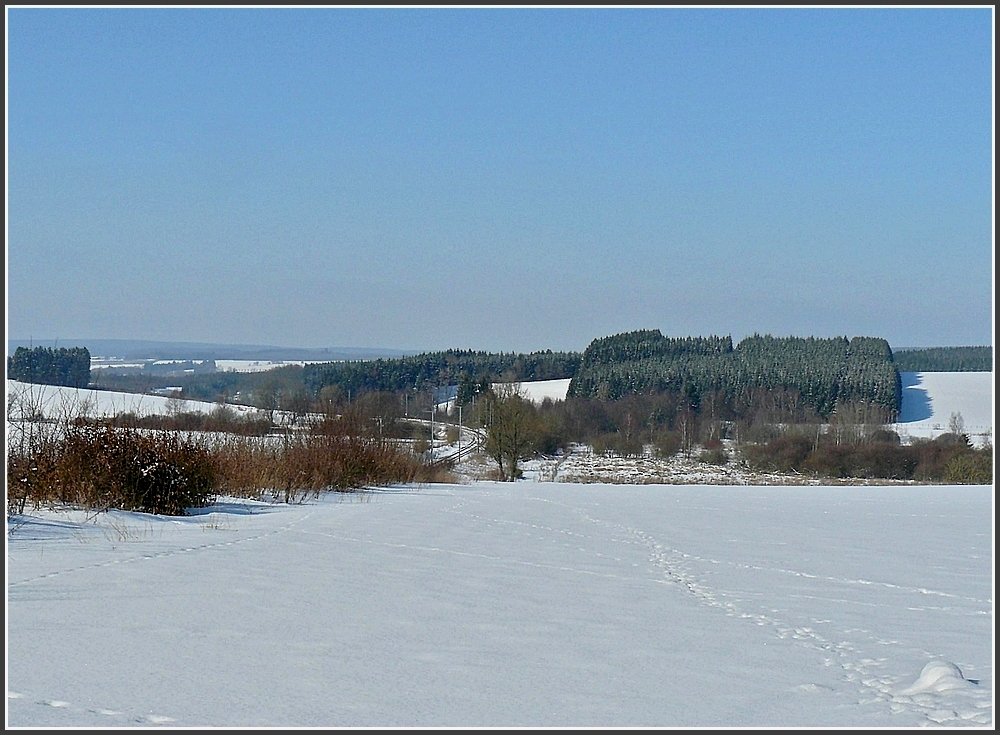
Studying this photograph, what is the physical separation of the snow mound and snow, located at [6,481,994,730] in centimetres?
1

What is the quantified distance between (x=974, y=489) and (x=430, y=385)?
36.2 meters

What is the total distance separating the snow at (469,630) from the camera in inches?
144

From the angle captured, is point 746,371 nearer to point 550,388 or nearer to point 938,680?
point 550,388

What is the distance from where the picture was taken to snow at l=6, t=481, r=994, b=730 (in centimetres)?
367

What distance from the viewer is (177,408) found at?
59.8 feet

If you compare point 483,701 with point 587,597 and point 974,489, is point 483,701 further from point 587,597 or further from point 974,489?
point 974,489

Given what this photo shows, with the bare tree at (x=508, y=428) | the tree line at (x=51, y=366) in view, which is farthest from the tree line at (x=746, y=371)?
the tree line at (x=51, y=366)

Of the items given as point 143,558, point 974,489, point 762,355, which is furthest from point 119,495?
point 762,355

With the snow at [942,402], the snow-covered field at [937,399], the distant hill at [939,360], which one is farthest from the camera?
the distant hill at [939,360]

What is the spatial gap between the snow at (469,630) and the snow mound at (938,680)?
0.04 feet

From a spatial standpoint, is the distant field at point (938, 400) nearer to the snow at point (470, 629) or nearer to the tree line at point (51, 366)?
the tree line at point (51, 366)

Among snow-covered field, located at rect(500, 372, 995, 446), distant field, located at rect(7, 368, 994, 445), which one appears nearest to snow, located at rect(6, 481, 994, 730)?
distant field, located at rect(7, 368, 994, 445)

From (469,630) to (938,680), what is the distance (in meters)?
2.17

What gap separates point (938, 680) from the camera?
164 inches
